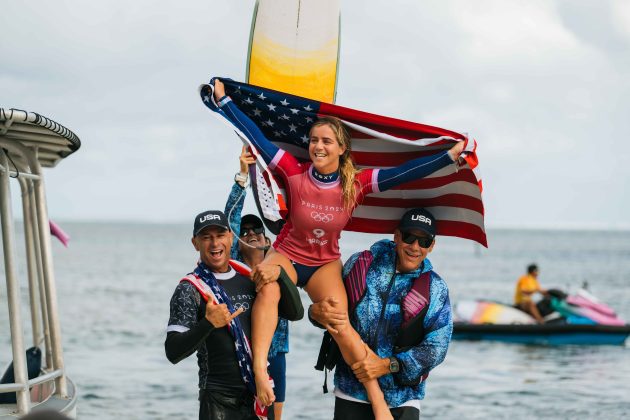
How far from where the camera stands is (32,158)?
7.62 m

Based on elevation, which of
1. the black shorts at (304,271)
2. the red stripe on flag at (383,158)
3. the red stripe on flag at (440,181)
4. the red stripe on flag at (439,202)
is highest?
the red stripe on flag at (383,158)

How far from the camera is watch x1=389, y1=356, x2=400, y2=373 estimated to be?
544cm

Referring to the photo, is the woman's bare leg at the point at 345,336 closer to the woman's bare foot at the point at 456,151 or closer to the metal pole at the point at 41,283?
the woman's bare foot at the point at 456,151

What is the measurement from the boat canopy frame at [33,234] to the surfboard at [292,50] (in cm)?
162

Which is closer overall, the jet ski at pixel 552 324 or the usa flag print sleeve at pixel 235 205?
the usa flag print sleeve at pixel 235 205

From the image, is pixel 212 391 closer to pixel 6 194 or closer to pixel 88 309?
pixel 6 194

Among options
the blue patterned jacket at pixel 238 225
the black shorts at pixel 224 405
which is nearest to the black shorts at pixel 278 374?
the blue patterned jacket at pixel 238 225

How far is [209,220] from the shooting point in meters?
5.38

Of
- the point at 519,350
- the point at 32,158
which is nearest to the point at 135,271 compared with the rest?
the point at 519,350

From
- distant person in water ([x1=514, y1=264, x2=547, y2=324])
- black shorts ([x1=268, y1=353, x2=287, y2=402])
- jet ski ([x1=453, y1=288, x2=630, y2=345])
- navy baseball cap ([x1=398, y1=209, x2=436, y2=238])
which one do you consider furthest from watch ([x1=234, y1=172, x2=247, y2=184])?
distant person in water ([x1=514, y1=264, x2=547, y2=324])

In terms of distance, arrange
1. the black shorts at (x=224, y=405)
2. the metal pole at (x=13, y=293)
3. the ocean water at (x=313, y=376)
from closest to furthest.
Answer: the black shorts at (x=224, y=405)
the metal pole at (x=13, y=293)
the ocean water at (x=313, y=376)

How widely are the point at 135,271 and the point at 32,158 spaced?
2448 inches

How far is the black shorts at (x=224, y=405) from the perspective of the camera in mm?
5316

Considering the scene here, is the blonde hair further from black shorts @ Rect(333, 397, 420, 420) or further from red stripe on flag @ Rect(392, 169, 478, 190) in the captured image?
black shorts @ Rect(333, 397, 420, 420)
